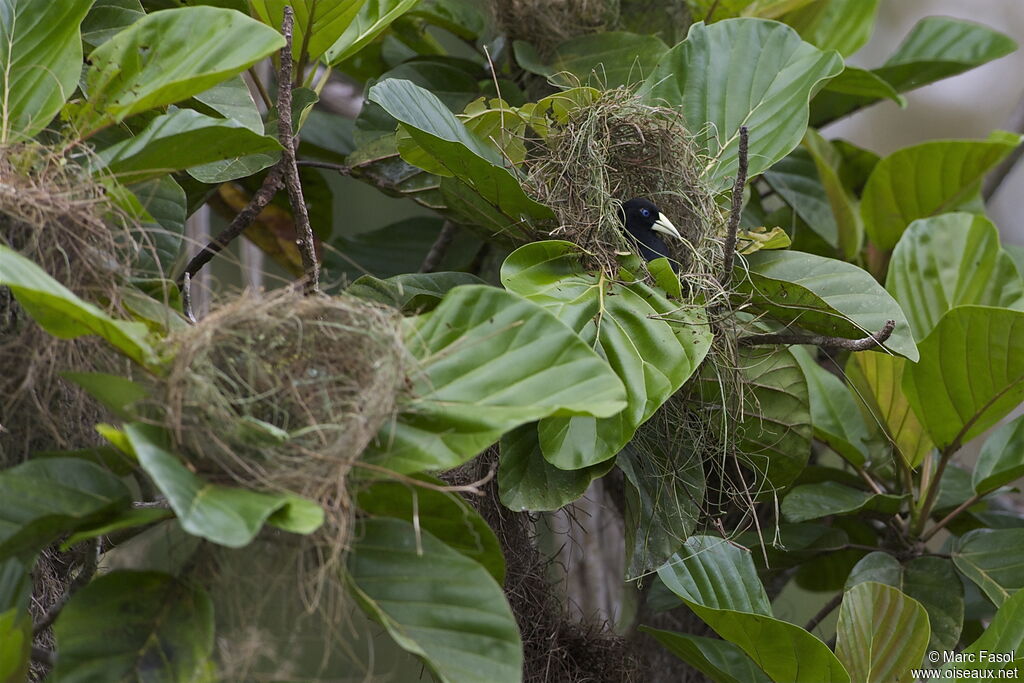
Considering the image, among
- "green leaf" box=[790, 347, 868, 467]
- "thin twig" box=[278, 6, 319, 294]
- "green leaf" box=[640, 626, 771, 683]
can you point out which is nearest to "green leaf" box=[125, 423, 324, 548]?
"thin twig" box=[278, 6, 319, 294]

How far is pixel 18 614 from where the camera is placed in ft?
2.54

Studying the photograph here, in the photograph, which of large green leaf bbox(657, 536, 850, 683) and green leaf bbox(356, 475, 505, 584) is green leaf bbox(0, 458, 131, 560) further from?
large green leaf bbox(657, 536, 850, 683)

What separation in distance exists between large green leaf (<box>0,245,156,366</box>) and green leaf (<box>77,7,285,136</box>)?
0.23 m

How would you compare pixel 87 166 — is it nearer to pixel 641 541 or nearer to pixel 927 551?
pixel 641 541

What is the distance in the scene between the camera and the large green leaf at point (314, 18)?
47.0 inches

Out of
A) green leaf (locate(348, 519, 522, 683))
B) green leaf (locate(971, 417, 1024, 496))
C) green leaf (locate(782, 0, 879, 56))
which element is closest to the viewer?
green leaf (locate(348, 519, 522, 683))

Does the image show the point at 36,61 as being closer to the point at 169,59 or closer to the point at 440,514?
the point at 169,59

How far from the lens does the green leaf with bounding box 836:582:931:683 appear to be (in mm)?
1167

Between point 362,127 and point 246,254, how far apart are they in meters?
0.69

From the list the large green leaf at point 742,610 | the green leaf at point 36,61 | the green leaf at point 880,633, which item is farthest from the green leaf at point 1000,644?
the green leaf at point 36,61

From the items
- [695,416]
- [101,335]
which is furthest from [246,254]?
[101,335]

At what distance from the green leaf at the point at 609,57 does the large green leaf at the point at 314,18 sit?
41cm

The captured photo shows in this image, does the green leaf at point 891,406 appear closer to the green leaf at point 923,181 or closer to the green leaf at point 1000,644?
the green leaf at point 1000,644

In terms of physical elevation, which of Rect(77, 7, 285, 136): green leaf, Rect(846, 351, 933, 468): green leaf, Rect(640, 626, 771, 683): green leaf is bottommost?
Rect(640, 626, 771, 683): green leaf
